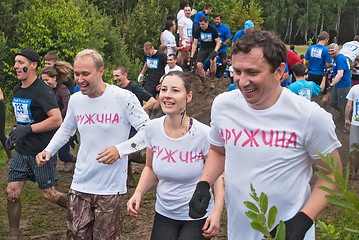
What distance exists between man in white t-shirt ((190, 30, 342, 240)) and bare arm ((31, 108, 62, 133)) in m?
2.65

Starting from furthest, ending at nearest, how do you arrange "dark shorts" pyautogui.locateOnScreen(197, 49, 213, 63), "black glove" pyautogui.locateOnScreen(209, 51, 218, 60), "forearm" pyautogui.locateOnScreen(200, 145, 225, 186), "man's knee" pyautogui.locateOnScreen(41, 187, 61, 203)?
"dark shorts" pyautogui.locateOnScreen(197, 49, 213, 63) → "black glove" pyautogui.locateOnScreen(209, 51, 218, 60) → "man's knee" pyautogui.locateOnScreen(41, 187, 61, 203) → "forearm" pyautogui.locateOnScreen(200, 145, 225, 186)

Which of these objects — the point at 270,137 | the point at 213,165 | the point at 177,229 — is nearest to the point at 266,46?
the point at 270,137

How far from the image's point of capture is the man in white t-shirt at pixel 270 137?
7.35 ft

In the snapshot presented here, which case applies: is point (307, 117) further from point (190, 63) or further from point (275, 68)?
point (190, 63)

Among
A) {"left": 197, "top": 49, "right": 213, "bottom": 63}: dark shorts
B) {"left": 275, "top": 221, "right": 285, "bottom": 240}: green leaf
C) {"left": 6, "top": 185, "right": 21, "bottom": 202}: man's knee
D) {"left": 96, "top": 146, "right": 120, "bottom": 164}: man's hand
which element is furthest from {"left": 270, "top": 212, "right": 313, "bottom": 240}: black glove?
{"left": 197, "top": 49, "right": 213, "bottom": 63}: dark shorts

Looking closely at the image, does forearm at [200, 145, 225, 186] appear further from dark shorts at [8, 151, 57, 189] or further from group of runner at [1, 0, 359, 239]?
dark shorts at [8, 151, 57, 189]

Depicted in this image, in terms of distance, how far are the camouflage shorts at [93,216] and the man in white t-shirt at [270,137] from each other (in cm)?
164

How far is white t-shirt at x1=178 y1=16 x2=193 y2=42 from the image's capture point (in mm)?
14703

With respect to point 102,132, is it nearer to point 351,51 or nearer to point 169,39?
point 351,51

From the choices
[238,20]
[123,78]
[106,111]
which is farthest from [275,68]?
[238,20]

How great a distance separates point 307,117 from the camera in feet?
7.45

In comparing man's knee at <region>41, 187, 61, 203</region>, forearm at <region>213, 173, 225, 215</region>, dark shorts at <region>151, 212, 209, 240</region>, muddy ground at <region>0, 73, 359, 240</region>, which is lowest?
muddy ground at <region>0, 73, 359, 240</region>

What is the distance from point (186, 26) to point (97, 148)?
37.3 ft

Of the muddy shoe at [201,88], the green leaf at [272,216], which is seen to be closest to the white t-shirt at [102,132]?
the green leaf at [272,216]
